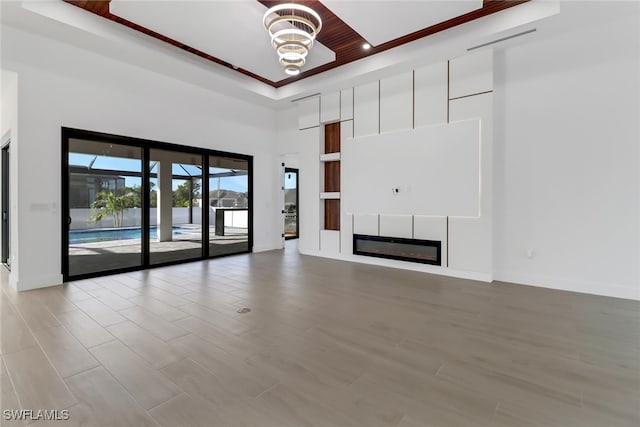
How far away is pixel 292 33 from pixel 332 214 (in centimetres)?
433

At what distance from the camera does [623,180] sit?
4.19 meters

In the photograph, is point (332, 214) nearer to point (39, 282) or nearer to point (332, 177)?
point (332, 177)

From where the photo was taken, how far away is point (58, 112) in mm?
4801

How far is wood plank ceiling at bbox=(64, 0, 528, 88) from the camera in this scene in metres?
4.18

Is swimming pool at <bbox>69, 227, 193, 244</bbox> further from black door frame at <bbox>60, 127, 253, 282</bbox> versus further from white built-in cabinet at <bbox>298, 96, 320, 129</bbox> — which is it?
white built-in cabinet at <bbox>298, 96, 320, 129</bbox>

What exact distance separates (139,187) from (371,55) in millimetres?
5288

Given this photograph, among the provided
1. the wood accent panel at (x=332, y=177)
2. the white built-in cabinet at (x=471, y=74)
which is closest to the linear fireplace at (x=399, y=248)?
the wood accent panel at (x=332, y=177)

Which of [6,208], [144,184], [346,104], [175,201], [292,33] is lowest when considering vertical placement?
[6,208]

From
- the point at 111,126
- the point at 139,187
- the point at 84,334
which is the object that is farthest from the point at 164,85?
the point at 84,334

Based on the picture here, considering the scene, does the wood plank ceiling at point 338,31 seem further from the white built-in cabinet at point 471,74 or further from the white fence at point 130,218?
the white fence at point 130,218

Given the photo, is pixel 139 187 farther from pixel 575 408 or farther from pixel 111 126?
pixel 575 408

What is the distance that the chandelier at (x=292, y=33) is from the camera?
377 cm

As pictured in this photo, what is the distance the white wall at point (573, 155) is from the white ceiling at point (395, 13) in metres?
1.40

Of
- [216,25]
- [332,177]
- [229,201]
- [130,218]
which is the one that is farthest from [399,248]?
[130,218]
